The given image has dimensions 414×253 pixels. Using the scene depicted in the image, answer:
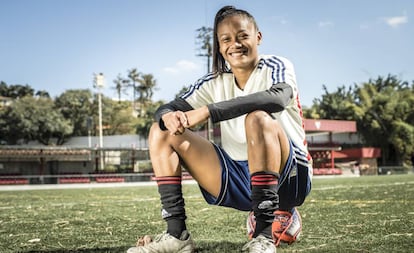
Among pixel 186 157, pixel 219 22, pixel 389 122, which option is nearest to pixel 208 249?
pixel 186 157

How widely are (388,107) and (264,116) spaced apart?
59679 mm

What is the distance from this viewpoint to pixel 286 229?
9.93ft

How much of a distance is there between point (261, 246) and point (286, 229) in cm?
61

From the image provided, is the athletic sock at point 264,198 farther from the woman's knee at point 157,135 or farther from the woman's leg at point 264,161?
the woman's knee at point 157,135

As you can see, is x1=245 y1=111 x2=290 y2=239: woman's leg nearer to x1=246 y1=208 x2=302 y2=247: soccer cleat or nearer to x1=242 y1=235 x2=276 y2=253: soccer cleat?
x1=242 y1=235 x2=276 y2=253: soccer cleat

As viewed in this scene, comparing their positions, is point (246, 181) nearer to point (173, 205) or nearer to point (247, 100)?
point (173, 205)

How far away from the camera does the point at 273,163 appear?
102 inches

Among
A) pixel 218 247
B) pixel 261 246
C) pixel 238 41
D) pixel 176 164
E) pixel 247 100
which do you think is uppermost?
pixel 238 41

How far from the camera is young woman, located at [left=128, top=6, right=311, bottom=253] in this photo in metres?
2.56

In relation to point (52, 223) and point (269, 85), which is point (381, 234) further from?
point (52, 223)

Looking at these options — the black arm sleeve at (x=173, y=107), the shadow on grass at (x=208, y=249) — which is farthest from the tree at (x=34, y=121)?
the black arm sleeve at (x=173, y=107)

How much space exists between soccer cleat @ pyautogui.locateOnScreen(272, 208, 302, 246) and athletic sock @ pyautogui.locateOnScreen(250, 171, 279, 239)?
0.42m

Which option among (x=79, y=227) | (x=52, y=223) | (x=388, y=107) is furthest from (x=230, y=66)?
(x=388, y=107)

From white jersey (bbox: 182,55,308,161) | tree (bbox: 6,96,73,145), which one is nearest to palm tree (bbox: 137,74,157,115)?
tree (bbox: 6,96,73,145)
